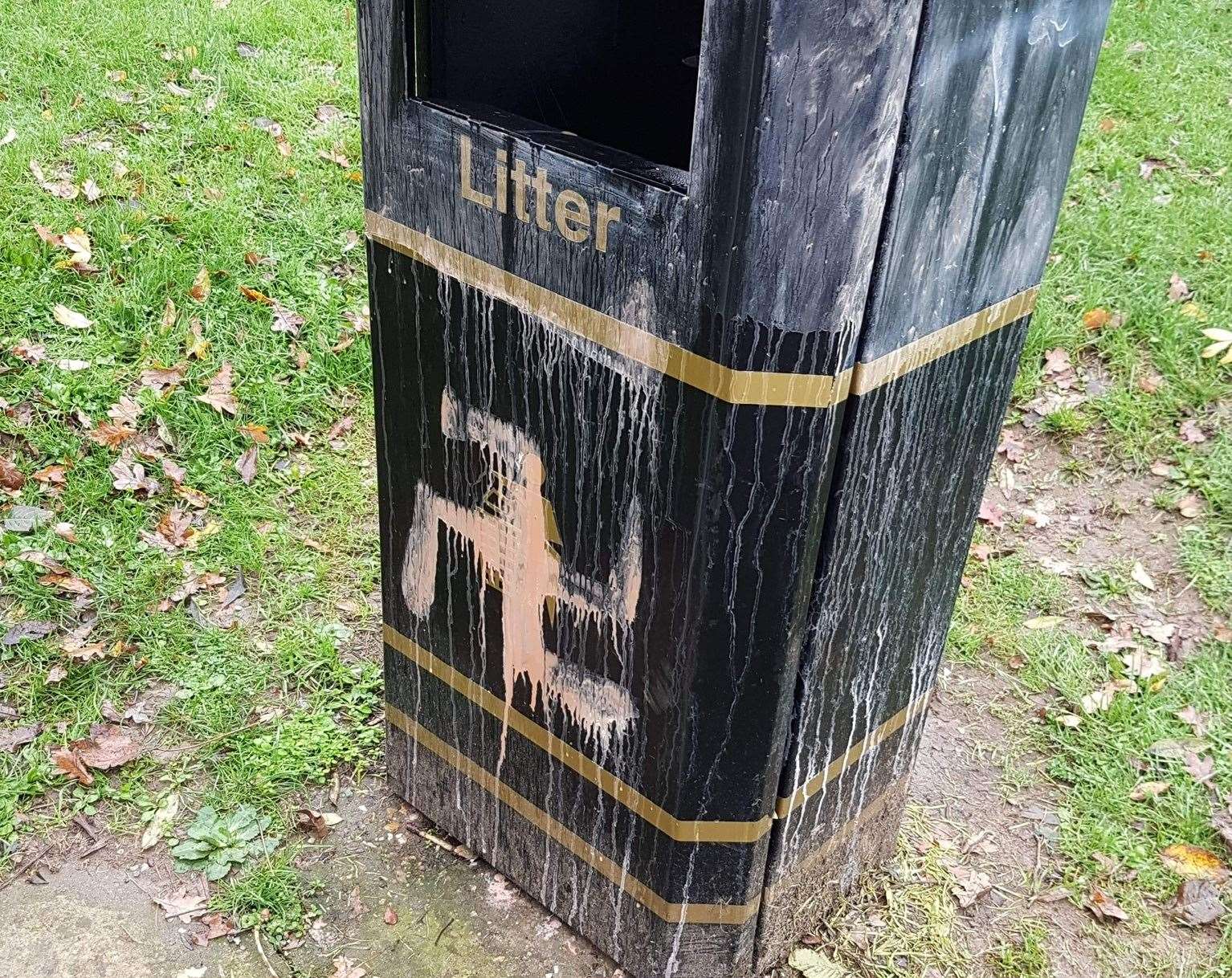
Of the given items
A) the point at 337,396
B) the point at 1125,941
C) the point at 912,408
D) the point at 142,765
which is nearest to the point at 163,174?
the point at 337,396

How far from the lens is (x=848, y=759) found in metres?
2.35

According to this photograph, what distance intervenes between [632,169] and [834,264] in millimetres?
339

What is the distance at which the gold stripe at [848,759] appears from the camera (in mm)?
2236

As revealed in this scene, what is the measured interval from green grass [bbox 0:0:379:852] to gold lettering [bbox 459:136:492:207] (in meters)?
1.53

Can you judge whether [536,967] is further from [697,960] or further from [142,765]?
[142,765]

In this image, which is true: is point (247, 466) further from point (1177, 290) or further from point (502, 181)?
point (1177, 290)

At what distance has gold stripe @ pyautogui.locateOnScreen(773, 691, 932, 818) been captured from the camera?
2.24m

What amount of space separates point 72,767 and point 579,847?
128cm

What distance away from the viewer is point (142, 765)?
2.88m

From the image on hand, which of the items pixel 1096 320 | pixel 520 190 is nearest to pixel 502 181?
pixel 520 190

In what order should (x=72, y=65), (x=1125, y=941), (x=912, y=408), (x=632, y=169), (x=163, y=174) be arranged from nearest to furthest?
(x=632, y=169), (x=912, y=408), (x=1125, y=941), (x=163, y=174), (x=72, y=65)

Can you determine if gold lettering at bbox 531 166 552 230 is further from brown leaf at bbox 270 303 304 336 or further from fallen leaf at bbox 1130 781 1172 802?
brown leaf at bbox 270 303 304 336

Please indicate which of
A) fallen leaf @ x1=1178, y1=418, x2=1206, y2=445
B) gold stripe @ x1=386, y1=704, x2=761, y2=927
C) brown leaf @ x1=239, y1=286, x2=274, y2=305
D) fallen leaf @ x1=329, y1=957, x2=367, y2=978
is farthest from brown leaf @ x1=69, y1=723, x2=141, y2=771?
fallen leaf @ x1=1178, y1=418, x2=1206, y2=445

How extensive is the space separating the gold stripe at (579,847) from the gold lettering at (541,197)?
1.21 meters
